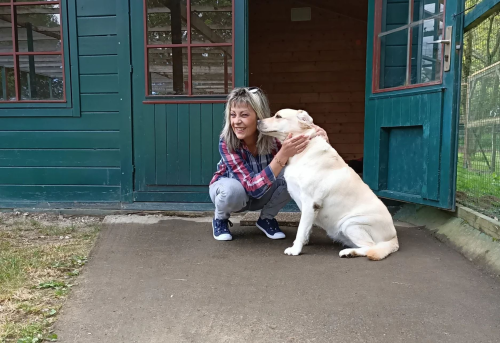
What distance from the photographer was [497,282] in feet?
7.40

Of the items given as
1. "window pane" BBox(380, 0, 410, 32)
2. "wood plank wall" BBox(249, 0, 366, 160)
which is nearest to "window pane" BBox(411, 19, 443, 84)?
"window pane" BBox(380, 0, 410, 32)

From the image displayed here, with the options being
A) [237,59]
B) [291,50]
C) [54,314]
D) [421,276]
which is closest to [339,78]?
[291,50]

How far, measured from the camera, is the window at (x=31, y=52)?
4.00m

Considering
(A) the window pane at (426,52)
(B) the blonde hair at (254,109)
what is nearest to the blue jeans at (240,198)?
(B) the blonde hair at (254,109)

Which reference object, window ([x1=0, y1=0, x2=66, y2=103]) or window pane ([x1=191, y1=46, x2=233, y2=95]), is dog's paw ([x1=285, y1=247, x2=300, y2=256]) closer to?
window pane ([x1=191, y1=46, x2=233, y2=95])

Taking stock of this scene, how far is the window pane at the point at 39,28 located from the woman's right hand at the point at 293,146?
2841 millimetres

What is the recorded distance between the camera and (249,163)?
3.07m

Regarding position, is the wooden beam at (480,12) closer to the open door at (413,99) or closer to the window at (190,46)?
the open door at (413,99)

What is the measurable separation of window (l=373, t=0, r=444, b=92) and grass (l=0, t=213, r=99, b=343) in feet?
10.3

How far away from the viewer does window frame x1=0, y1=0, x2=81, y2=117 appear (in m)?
3.94

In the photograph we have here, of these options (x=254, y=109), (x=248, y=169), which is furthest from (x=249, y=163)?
(x=254, y=109)

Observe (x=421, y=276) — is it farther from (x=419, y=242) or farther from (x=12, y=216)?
(x=12, y=216)

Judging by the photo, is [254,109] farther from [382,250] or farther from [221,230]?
[382,250]

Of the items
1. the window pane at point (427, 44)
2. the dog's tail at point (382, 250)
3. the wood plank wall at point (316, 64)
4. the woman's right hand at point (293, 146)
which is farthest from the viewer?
the wood plank wall at point (316, 64)
